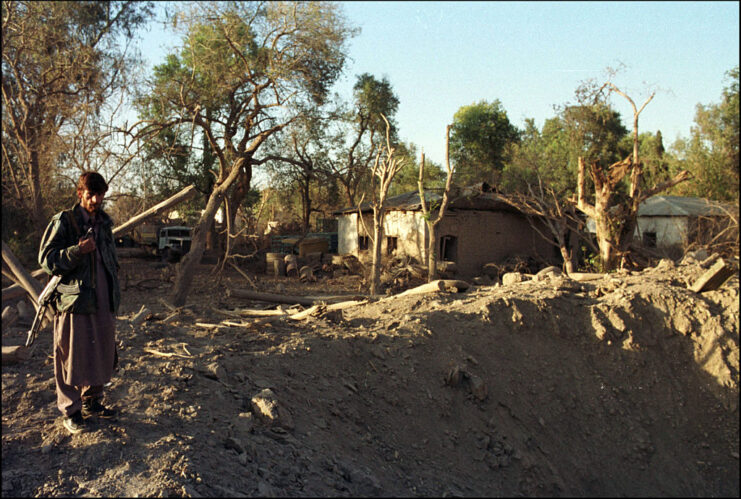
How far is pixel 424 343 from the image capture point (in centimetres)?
509

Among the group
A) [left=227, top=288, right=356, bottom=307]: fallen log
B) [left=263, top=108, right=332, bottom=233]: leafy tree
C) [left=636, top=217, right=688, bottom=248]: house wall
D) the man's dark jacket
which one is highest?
[left=263, top=108, right=332, bottom=233]: leafy tree

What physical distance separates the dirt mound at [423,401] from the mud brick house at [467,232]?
6.76 metres

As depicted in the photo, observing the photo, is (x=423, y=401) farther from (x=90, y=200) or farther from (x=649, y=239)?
(x=649, y=239)

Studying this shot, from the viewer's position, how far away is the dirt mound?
9.26ft

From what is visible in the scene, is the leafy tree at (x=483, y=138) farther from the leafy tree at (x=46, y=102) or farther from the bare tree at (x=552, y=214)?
the leafy tree at (x=46, y=102)

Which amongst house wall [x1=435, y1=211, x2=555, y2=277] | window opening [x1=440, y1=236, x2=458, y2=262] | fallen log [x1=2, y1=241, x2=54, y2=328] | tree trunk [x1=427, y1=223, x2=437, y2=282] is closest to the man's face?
fallen log [x1=2, y1=241, x2=54, y2=328]

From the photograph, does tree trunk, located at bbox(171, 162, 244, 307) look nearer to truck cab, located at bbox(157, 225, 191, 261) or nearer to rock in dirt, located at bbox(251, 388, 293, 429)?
rock in dirt, located at bbox(251, 388, 293, 429)

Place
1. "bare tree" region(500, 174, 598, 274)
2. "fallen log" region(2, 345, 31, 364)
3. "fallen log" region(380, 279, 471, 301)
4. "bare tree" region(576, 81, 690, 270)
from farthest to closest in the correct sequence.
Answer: "bare tree" region(500, 174, 598, 274), "bare tree" region(576, 81, 690, 270), "fallen log" region(380, 279, 471, 301), "fallen log" region(2, 345, 31, 364)

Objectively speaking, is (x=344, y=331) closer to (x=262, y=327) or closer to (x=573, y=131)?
(x=262, y=327)

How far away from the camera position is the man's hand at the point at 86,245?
2914 millimetres

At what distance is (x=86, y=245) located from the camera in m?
2.92

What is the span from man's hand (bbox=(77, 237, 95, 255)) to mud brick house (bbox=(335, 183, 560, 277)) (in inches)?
413

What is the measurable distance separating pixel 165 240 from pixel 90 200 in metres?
17.6

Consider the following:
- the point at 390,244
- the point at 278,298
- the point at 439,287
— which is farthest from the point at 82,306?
the point at 390,244
